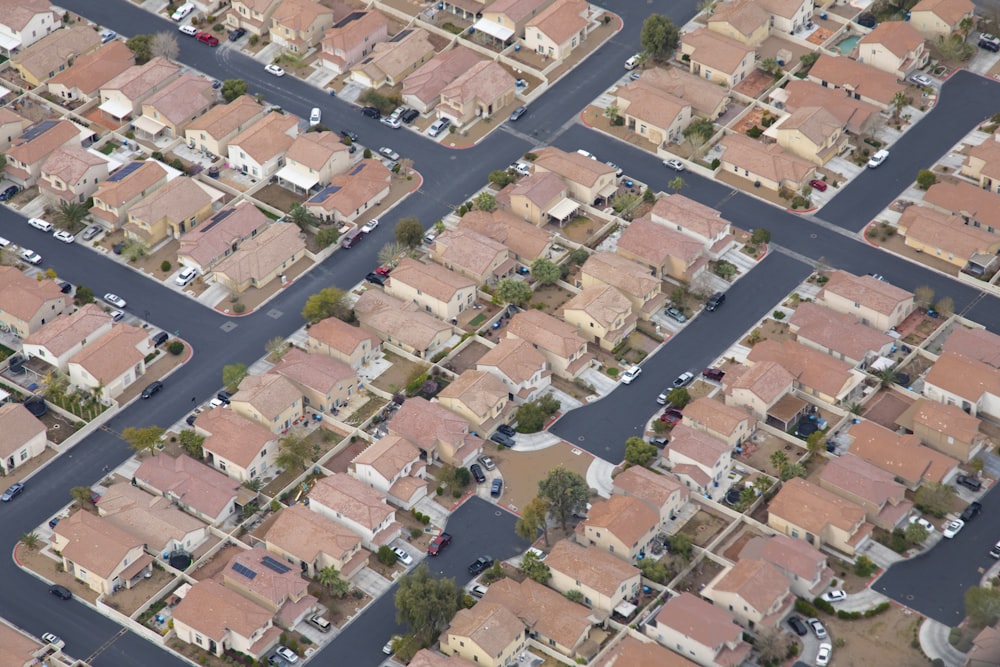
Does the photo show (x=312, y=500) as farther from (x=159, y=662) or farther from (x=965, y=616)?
(x=965, y=616)

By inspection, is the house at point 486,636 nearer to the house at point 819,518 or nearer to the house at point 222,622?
the house at point 222,622

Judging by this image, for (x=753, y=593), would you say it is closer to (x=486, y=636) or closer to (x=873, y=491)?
(x=873, y=491)

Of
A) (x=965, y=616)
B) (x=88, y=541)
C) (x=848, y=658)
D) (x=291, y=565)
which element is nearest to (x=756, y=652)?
(x=848, y=658)

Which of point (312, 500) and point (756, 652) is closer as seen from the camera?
Result: point (756, 652)

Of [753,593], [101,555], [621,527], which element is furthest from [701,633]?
[101,555]

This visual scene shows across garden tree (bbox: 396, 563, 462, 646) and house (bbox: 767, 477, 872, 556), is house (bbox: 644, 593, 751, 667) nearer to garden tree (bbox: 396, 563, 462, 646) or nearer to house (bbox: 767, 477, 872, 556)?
house (bbox: 767, 477, 872, 556)
